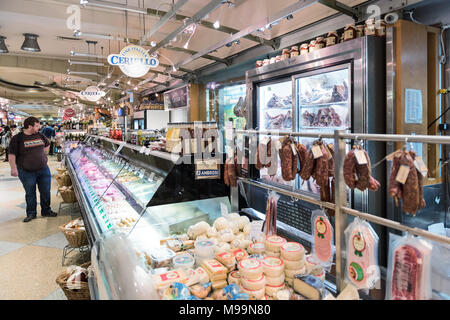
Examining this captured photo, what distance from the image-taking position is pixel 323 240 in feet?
6.25

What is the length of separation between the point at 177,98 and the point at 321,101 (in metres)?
5.61

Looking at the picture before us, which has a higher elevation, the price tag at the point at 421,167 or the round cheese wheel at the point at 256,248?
the price tag at the point at 421,167

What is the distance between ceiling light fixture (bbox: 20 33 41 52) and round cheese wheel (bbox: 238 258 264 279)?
8986 millimetres

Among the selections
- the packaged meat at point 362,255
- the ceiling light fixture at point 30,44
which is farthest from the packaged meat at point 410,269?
the ceiling light fixture at point 30,44

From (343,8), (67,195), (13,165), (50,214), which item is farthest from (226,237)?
(13,165)

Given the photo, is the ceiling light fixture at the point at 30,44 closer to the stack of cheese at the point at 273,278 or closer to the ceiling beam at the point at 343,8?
the ceiling beam at the point at 343,8

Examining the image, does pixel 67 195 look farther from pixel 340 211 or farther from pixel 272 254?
pixel 340 211

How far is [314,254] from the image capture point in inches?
78.7

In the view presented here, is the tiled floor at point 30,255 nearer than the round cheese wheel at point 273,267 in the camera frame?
No

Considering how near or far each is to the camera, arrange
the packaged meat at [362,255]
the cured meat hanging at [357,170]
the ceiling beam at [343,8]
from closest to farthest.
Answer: the packaged meat at [362,255] < the cured meat hanging at [357,170] < the ceiling beam at [343,8]

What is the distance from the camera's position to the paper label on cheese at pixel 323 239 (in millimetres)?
1883

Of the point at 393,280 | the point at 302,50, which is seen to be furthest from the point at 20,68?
the point at 393,280

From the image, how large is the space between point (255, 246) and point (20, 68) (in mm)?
13239
